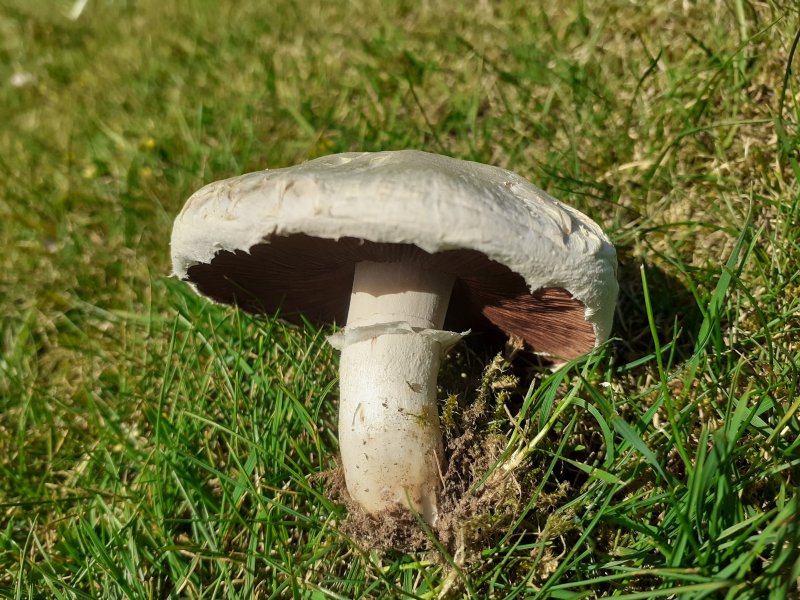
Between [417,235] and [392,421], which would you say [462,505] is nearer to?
[392,421]

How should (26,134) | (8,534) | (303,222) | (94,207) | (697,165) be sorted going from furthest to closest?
(26,134) → (94,207) → (697,165) → (8,534) → (303,222)

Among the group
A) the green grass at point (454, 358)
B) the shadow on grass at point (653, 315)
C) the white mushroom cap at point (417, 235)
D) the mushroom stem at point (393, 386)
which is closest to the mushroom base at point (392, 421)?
the mushroom stem at point (393, 386)

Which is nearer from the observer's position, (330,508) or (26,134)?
(330,508)

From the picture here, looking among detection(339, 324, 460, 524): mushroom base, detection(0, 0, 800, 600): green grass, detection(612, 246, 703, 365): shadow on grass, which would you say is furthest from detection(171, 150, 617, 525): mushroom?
detection(612, 246, 703, 365): shadow on grass

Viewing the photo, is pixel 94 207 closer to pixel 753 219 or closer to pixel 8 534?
pixel 8 534

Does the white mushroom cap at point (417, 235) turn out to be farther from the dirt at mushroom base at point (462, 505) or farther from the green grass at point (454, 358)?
the dirt at mushroom base at point (462, 505)

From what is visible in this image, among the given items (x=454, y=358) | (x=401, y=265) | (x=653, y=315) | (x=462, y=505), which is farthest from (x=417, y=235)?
(x=653, y=315)

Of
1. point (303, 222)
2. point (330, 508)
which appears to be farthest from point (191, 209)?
point (330, 508)
